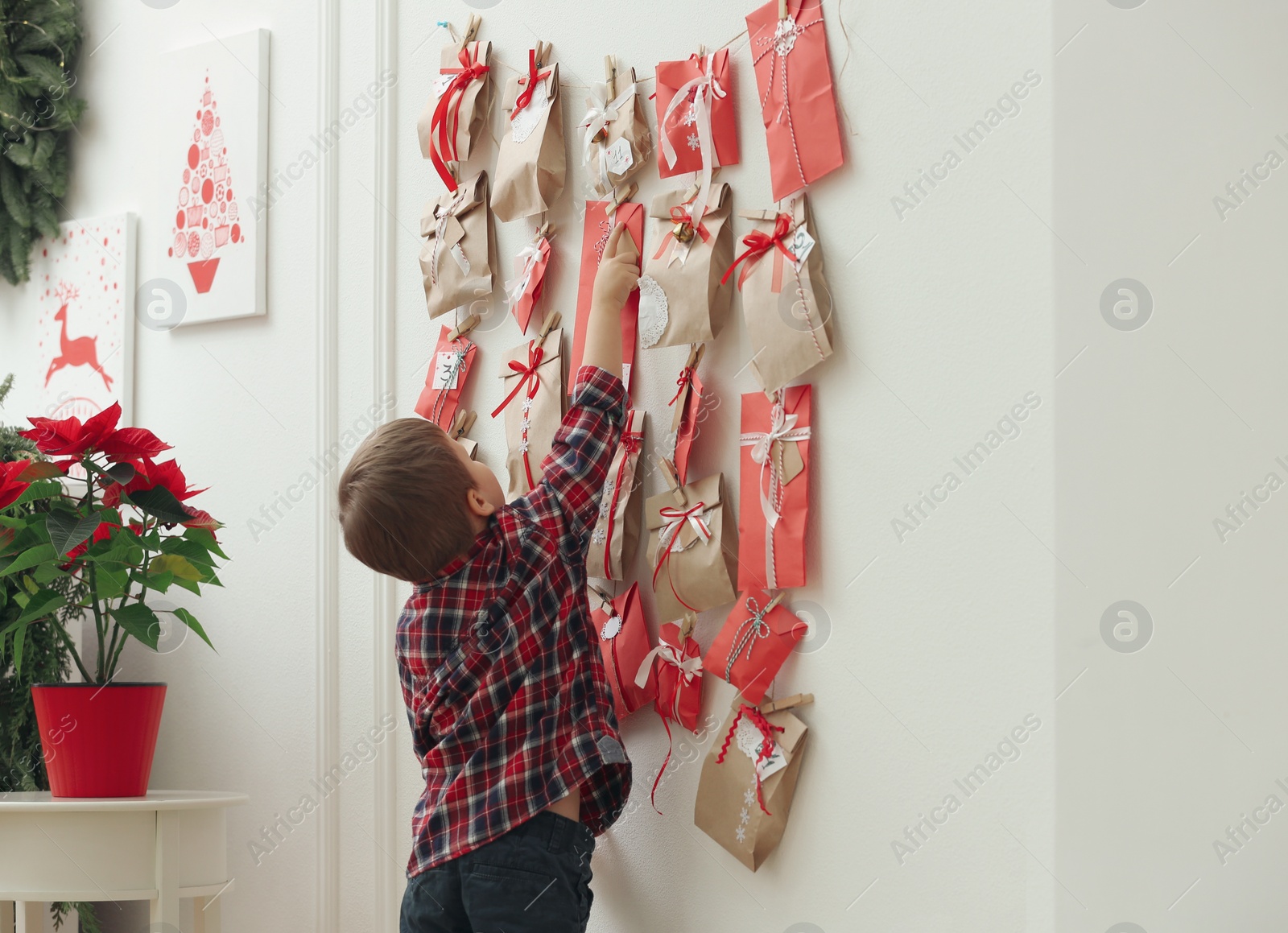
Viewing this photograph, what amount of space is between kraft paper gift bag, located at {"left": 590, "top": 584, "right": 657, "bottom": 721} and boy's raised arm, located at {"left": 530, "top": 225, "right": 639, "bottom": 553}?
139 millimetres

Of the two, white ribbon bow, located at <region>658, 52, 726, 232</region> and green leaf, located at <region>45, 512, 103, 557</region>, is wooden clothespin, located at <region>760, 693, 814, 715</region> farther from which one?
green leaf, located at <region>45, 512, 103, 557</region>

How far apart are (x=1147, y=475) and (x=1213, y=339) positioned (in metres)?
0.15

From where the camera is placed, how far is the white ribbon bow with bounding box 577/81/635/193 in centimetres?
158

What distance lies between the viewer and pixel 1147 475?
1.12m

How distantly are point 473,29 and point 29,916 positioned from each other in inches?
58.9

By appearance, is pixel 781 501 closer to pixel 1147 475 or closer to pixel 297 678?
pixel 1147 475

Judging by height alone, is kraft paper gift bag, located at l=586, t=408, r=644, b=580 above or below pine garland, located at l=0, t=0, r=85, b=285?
below

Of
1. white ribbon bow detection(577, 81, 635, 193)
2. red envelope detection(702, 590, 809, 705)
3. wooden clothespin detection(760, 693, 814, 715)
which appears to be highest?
white ribbon bow detection(577, 81, 635, 193)

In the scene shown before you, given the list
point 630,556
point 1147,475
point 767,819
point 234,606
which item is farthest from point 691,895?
point 234,606

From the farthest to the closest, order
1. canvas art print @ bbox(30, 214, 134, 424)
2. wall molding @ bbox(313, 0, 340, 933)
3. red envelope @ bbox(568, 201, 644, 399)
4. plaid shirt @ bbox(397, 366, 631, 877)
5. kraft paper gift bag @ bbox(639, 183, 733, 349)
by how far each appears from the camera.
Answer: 1. canvas art print @ bbox(30, 214, 134, 424)
2. wall molding @ bbox(313, 0, 340, 933)
3. red envelope @ bbox(568, 201, 644, 399)
4. kraft paper gift bag @ bbox(639, 183, 733, 349)
5. plaid shirt @ bbox(397, 366, 631, 877)

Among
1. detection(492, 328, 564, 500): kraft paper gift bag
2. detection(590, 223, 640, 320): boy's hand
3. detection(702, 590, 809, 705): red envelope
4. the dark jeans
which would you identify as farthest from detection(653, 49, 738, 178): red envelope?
the dark jeans

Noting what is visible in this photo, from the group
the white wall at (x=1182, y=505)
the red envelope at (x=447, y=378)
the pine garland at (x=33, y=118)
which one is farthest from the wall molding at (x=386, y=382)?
the white wall at (x=1182, y=505)

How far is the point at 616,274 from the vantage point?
1517mm

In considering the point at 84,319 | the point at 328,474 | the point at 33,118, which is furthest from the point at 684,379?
the point at 33,118
